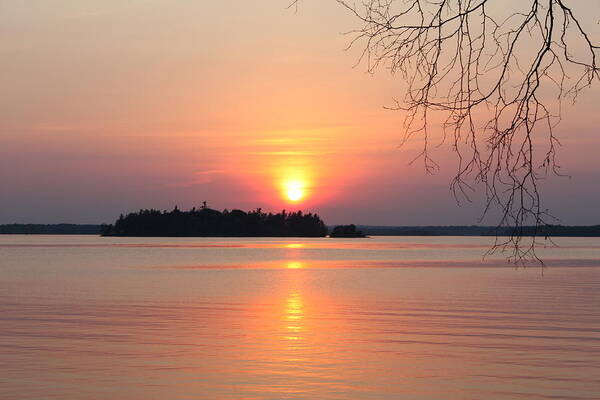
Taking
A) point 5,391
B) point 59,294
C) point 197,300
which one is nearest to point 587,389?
point 5,391

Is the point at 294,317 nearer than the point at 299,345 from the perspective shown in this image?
No

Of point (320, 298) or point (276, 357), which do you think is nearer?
point (276, 357)

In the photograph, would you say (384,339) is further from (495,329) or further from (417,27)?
(417,27)

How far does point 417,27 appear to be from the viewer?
7.96 metres

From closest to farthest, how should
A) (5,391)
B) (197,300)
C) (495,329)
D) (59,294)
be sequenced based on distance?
(5,391)
(495,329)
(197,300)
(59,294)

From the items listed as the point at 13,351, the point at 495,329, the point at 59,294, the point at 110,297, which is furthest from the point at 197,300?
the point at 13,351

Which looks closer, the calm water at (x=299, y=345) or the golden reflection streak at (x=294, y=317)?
the calm water at (x=299, y=345)

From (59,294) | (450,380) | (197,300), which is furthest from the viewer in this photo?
(59,294)

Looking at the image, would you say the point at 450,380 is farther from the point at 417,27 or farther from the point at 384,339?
the point at 417,27

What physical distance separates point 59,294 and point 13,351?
20429 millimetres

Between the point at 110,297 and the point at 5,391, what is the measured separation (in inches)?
919

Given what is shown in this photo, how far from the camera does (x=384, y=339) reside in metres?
22.8

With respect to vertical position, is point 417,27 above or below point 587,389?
above

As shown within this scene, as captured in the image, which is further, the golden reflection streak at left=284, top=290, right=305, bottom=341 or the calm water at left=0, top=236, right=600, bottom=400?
the golden reflection streak at left=284, top=290, right=305, bottom=341
